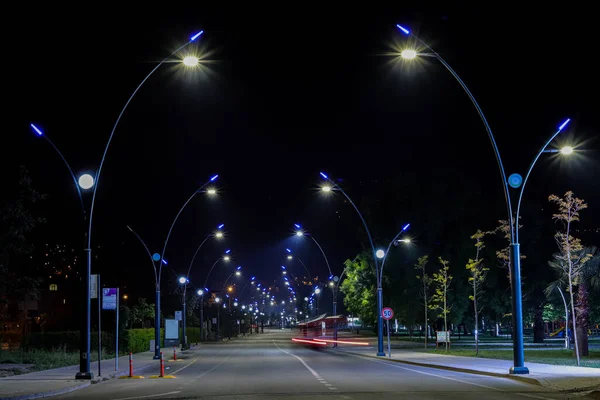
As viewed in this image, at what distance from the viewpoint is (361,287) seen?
68750 mm

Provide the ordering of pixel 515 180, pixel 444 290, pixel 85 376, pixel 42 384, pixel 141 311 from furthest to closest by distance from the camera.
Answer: pixel 141 311 → pixel 444 290 → pixel 85 376 → pixel 515 180 → pixel 42 384

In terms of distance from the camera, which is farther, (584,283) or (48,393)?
(584,283)

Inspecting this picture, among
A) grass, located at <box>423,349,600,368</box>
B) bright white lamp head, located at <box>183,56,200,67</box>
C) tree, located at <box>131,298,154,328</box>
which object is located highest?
bright white lamp head, located at <box>183,56,200,67</box>

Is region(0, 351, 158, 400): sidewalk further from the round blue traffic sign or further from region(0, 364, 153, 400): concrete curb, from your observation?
the round blue traffic sign

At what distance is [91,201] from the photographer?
87.2 ft

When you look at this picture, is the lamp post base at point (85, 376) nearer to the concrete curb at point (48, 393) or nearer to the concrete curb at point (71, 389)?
the concrete curb at point (71, 389)

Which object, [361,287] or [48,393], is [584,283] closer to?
[48,393]

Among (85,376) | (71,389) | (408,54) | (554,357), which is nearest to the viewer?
(408,54)

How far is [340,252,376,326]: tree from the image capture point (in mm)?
66312

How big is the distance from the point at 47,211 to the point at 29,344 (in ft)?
38.5

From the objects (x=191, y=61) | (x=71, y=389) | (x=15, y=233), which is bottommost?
(x=71, y=389)

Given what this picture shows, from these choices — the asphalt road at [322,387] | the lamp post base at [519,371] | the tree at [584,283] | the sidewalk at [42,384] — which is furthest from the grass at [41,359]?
the tree at [584,283]

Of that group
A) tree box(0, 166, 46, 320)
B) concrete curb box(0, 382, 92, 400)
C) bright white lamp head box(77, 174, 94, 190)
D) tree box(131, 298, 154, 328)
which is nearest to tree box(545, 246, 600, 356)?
bright white lamp head box(77, 174, 94, 190)

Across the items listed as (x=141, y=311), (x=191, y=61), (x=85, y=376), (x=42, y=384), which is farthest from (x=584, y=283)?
(x=141, y=311)
